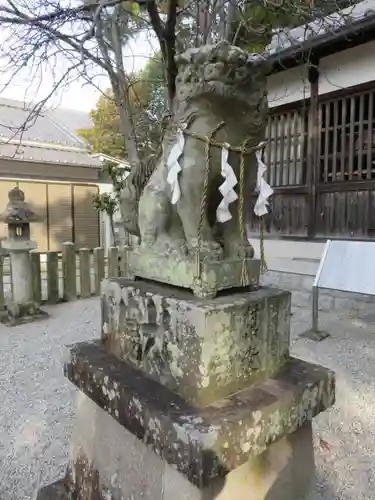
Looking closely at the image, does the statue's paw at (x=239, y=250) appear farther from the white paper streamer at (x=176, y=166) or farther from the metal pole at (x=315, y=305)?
the metal pole at (x=315, y=305)

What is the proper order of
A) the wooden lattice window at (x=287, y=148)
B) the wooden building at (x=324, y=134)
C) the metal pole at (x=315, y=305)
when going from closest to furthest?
the metal pole at (x=315, y=305) → the wooden building at (x=324, y=134) → the wooden lattice window at (x=287, y=148)

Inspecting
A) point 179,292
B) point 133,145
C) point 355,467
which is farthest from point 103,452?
point 133,145

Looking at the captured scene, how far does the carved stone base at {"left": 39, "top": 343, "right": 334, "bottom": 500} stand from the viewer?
897mm

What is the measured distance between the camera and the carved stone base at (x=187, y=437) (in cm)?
90

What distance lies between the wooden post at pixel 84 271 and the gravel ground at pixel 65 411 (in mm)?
1389

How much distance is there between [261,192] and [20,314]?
4.20 meters

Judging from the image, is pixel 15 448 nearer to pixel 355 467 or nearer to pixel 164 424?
pixel 164 424

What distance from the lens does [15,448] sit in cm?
205

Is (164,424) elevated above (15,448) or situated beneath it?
elevated above

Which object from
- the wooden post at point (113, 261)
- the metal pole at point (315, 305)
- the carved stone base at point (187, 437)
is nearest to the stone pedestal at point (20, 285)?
the wooden post at point (113, 261)

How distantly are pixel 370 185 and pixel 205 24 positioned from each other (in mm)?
2946

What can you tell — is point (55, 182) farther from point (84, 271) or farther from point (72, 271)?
point (72, 271)

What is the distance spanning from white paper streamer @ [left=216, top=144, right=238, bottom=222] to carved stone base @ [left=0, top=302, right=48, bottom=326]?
4131 millimetres

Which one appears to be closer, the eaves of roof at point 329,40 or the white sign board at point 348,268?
the white sign board at point 348,268
